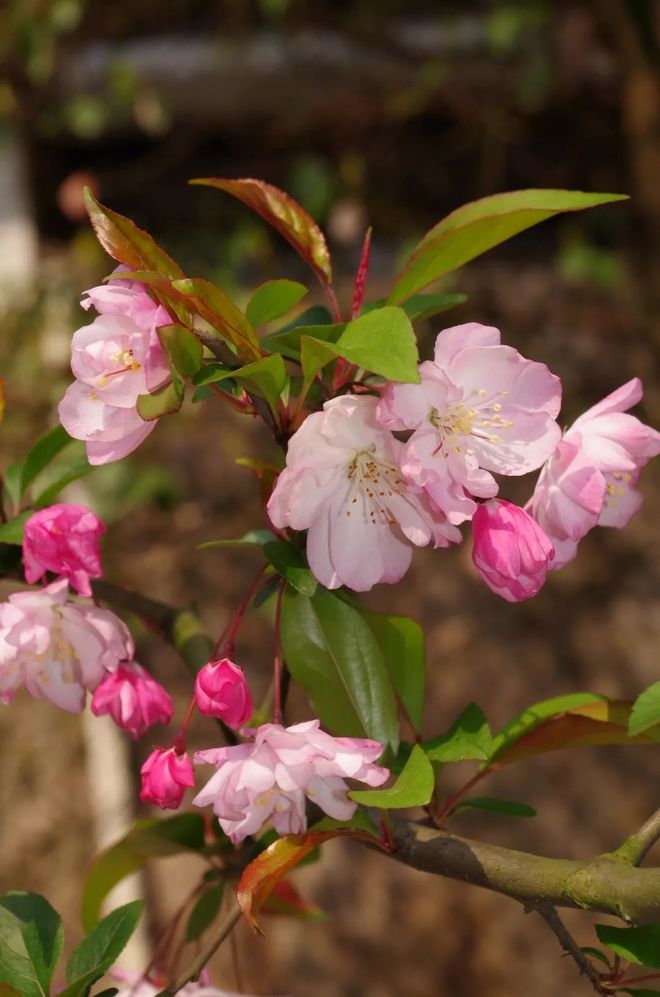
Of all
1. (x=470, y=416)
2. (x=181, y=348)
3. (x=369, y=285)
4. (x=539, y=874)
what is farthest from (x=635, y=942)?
(x=369, y=285)

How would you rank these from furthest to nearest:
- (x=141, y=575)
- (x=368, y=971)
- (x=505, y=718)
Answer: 1. (x=141, y=575)
2. (x=505, y=718)
3. (x=368, y=971)

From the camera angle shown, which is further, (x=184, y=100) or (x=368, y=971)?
(x=184, y=100)

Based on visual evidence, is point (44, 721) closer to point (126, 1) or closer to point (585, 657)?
point (585, 657)

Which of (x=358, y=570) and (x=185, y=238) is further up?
(x=358, y=570)

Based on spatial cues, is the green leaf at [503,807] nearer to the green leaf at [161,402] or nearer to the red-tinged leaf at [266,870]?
the red-tinged leaf at [266,870]

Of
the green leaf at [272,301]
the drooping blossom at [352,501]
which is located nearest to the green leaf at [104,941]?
the drooping blossom at [352,501]

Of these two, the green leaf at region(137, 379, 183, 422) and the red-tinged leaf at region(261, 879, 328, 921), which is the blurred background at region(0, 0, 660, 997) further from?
the green leaf at region(137, 379, 183, 422)

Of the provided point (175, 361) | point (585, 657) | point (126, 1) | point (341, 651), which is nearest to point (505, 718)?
point (585, 657)

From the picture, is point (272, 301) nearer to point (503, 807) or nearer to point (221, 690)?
point (221, 690)
